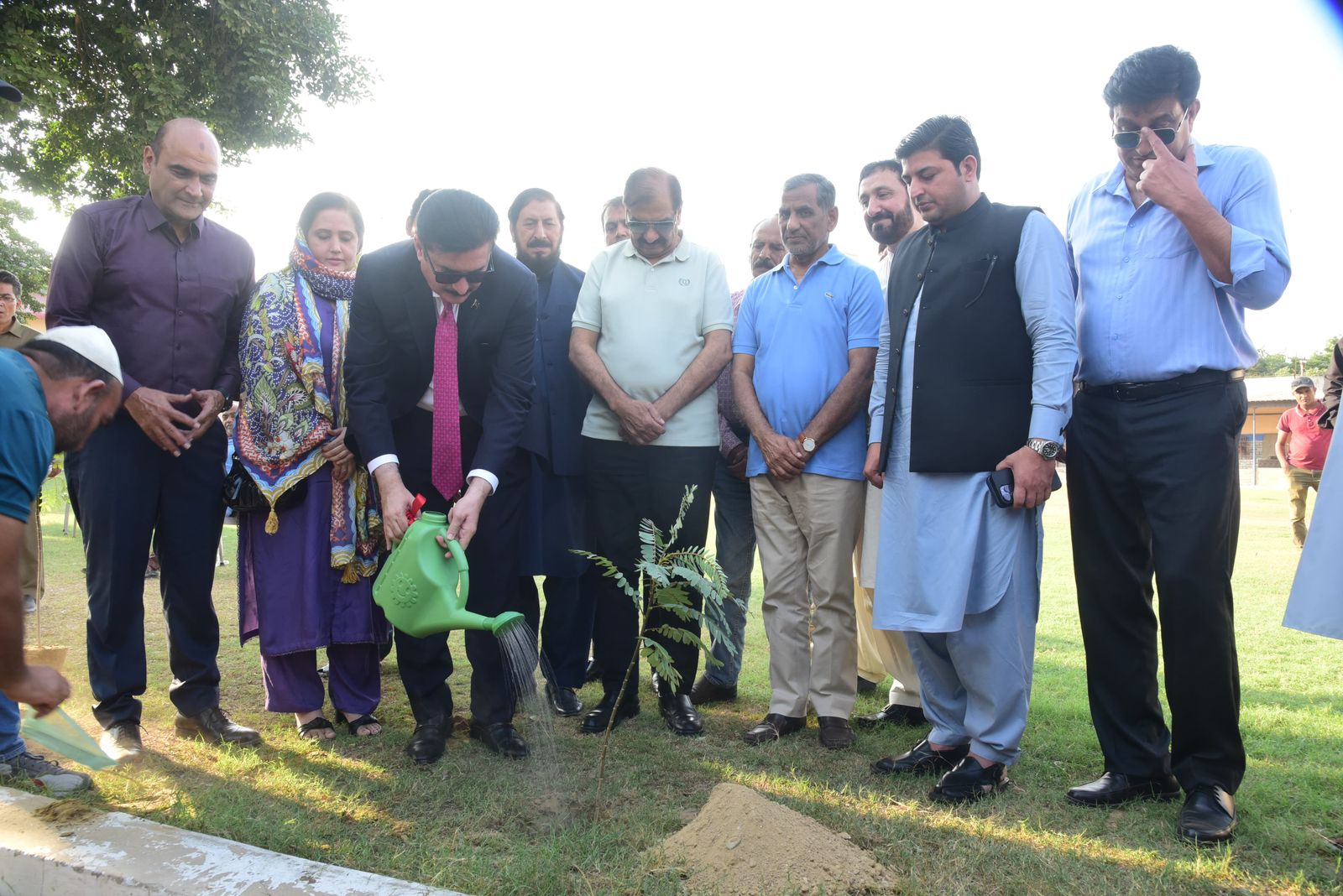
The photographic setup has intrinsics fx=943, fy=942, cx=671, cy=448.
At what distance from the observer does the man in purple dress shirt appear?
145 inches

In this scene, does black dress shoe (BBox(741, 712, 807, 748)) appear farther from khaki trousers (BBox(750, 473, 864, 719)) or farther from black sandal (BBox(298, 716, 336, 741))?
black sandal (BBox(298, 716, 336, 741))

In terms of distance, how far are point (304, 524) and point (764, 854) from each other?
2.48 meters

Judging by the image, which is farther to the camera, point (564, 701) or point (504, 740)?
point (564, 701)

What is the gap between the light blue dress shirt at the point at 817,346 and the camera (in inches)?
160

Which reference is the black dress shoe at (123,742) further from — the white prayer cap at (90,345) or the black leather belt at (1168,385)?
the black leather belt at (1168,385)

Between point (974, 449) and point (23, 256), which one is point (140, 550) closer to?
point (974, 449)

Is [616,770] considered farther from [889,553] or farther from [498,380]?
[498,380]

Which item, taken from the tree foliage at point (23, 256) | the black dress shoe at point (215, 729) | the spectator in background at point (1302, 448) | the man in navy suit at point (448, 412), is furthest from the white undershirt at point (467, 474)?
the tree foliage at point (23, 256)

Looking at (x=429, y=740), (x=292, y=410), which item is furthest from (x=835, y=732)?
(x=292, y=410)

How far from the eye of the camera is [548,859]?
2.61 meters

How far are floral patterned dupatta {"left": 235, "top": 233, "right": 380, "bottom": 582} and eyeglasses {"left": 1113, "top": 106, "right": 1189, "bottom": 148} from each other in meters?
3.03

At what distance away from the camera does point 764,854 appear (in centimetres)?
252

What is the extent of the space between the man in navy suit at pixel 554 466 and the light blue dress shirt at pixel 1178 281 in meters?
2.23

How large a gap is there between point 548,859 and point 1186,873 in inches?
69.1
